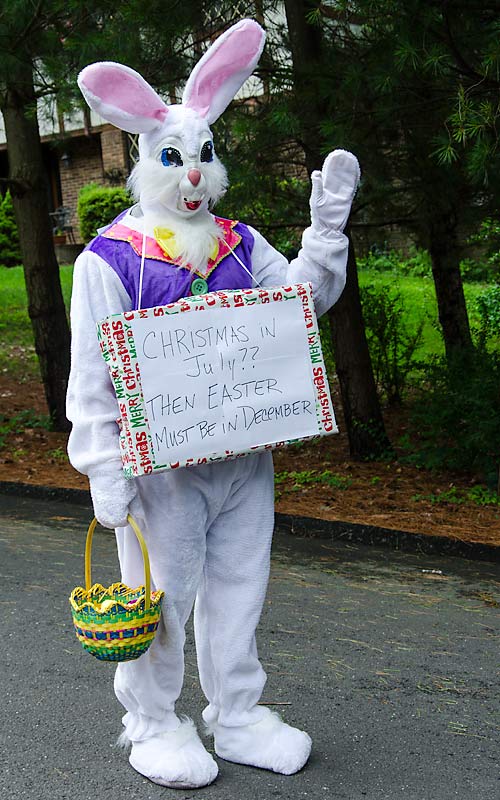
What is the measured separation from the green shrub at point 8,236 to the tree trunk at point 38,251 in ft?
40.8

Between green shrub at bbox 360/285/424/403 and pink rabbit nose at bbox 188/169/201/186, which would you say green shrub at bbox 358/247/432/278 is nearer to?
green shrub at bbox 360/285/424/403

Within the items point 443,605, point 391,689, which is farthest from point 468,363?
point 391,689

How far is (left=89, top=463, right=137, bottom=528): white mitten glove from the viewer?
3250mm

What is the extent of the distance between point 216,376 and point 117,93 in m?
0.97

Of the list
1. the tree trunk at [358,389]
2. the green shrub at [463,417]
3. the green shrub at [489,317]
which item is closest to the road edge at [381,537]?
the green shrub at [463,417]

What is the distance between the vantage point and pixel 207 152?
3.55 meters

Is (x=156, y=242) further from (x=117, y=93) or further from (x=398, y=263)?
(x=398, y=263)

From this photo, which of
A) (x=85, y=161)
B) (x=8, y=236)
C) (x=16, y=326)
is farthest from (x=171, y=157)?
(x=85, y=161)

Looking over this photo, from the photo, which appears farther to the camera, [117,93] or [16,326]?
[16,326]

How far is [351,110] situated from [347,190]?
10.2 ft

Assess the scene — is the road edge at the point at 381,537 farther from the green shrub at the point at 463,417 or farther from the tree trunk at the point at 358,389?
the tree trunk at the point at 358,389

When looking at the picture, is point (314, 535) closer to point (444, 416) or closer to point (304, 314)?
point (444, 416)

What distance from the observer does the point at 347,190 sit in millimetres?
3426

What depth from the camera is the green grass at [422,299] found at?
12422mm
